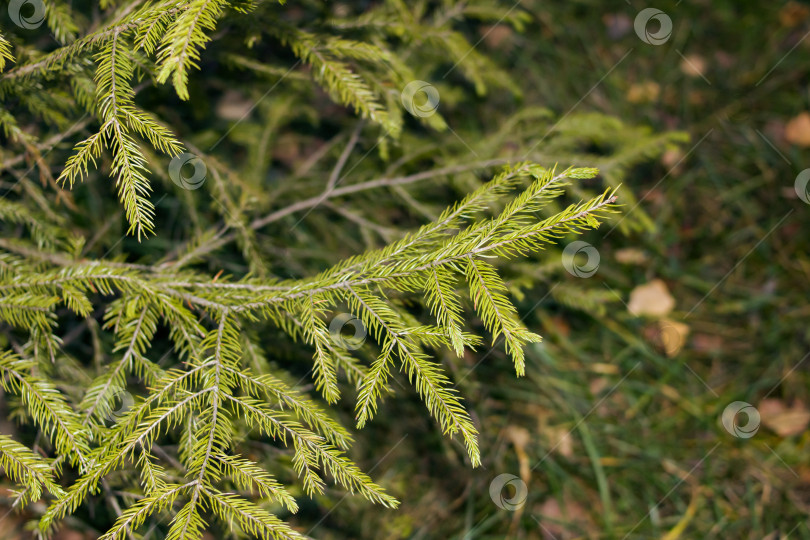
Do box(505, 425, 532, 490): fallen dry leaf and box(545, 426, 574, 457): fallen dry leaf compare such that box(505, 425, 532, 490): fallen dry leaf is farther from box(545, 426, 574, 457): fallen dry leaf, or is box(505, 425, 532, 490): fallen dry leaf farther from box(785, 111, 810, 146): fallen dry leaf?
box(785, 111, 810, 146): fallen dry leaf

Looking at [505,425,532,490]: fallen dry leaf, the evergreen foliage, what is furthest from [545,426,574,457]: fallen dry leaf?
the evergreen foliage

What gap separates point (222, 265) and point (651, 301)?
1.78 meters

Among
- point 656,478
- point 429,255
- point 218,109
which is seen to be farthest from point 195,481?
point 218,109

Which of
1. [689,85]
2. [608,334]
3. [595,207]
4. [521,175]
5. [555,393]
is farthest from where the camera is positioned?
[689,85]

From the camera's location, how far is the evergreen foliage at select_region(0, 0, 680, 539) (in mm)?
1087

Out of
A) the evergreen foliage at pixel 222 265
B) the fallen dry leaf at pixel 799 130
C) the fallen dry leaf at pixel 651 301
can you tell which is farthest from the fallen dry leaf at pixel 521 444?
the fallen dry leaf at pixel 799 130

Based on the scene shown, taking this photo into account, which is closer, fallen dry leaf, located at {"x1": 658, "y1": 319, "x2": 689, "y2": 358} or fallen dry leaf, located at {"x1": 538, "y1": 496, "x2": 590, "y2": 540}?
fallen dry leaf, located at {"x1": 538, "y1": 496, "x2": 590, "y2": 540}

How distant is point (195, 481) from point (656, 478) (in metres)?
1.84

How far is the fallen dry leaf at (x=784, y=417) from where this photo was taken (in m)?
2.33

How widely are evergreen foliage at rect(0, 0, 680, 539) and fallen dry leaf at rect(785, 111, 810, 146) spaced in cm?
115

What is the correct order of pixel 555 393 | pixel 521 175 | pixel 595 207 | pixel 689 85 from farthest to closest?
pixel 689 85
pixel 555 393
pixel 521 175
pixel 595 207

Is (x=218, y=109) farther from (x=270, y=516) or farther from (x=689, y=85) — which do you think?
(x=689, y=85)

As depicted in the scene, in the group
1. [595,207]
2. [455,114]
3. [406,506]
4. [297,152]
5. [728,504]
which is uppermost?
[595,207]

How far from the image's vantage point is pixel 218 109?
2.69 m
